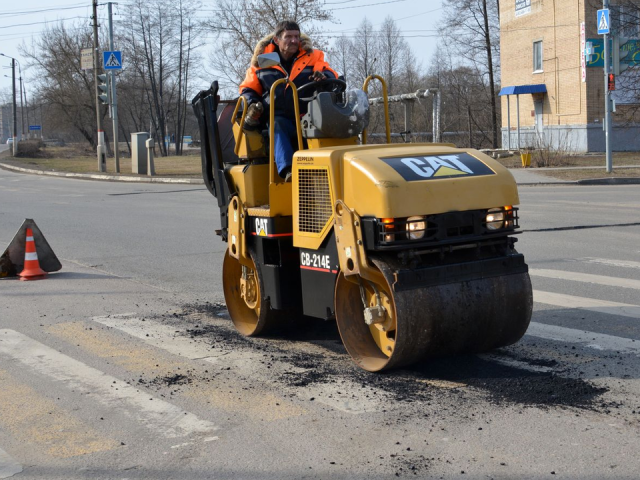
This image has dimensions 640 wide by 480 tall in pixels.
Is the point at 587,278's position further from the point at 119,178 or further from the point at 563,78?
the point at 563,78

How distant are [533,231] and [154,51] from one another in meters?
60.3

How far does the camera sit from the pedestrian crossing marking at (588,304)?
7.40 metres

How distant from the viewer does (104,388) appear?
5.61 meters

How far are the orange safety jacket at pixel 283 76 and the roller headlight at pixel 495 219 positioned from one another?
5.85 ft

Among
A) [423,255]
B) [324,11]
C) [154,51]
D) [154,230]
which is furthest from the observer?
[154,51]

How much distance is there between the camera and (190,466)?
13.7 feet

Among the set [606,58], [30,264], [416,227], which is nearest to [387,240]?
[416,227]

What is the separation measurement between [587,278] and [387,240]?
469 cm

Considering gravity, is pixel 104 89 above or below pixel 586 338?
above

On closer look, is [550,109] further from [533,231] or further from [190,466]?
[190,466]

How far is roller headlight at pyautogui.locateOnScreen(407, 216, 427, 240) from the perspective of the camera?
17.2 ft

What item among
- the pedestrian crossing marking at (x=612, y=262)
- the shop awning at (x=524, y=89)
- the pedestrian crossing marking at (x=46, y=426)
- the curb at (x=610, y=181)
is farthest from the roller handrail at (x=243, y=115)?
the shop awning at (x=524, y=89)

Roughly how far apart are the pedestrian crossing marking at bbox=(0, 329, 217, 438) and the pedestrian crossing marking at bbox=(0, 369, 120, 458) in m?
0.28

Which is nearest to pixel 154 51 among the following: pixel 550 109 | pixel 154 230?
pixel 550 109
